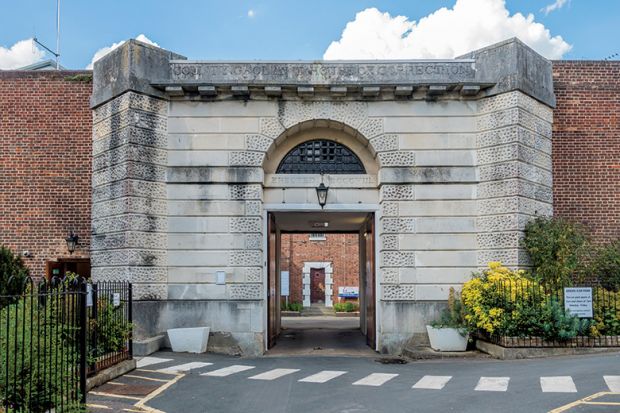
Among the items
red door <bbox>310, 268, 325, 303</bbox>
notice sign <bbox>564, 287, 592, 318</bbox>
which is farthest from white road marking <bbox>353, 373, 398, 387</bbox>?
red door <bbox>310, 268, 325, 303</bbox>

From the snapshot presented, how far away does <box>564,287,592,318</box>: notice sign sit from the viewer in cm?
1254

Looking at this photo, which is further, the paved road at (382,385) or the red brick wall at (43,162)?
the red brick wall at (43,162)

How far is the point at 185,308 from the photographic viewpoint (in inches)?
546

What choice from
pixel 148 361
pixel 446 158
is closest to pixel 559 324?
pixel 446 158

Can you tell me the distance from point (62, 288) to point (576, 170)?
12.5 meters

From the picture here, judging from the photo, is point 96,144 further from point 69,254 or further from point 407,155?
point 407,155

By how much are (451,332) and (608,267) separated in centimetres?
453

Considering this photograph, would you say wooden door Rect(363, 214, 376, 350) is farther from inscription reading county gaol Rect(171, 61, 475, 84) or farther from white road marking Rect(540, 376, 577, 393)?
white road marking Rect(540, 376, 577, 393)

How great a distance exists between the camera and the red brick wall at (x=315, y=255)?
31938mm

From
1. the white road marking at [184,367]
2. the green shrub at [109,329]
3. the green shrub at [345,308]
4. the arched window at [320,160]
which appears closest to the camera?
the green shrub at [109,329]

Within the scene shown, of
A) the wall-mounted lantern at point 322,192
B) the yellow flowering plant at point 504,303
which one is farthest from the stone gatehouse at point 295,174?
the yellow flowering plant at point 504,303

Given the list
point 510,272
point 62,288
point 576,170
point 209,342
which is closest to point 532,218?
point 510,272

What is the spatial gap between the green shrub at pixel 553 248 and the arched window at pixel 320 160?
166 inches

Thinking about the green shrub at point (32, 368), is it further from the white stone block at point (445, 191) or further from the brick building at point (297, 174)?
the white stone block at point (445, 191)
